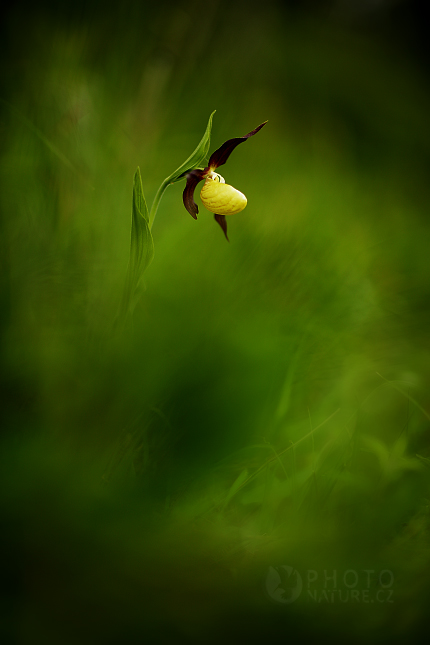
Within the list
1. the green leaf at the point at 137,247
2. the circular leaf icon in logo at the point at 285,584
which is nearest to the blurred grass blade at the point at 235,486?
the circular leaf icon in logo at the point at 285,584

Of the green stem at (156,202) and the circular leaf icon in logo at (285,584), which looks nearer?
the green stem at (156,202)

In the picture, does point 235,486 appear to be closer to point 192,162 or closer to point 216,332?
point 216,332

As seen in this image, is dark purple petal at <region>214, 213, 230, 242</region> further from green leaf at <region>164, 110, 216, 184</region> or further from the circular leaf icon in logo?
the circular leaf icon in logo

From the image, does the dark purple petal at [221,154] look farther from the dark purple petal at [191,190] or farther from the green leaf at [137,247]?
the green leaf at [137,247]

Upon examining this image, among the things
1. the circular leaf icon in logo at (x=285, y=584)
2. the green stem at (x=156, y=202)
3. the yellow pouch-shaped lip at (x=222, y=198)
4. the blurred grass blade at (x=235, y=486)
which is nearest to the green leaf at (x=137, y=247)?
the green stem at (x=156, y=202)

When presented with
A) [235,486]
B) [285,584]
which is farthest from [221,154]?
[285,584]

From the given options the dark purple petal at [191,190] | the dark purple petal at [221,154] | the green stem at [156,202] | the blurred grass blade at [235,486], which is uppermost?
the dark purple petal at [221,154]

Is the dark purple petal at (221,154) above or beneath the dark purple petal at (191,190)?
above
